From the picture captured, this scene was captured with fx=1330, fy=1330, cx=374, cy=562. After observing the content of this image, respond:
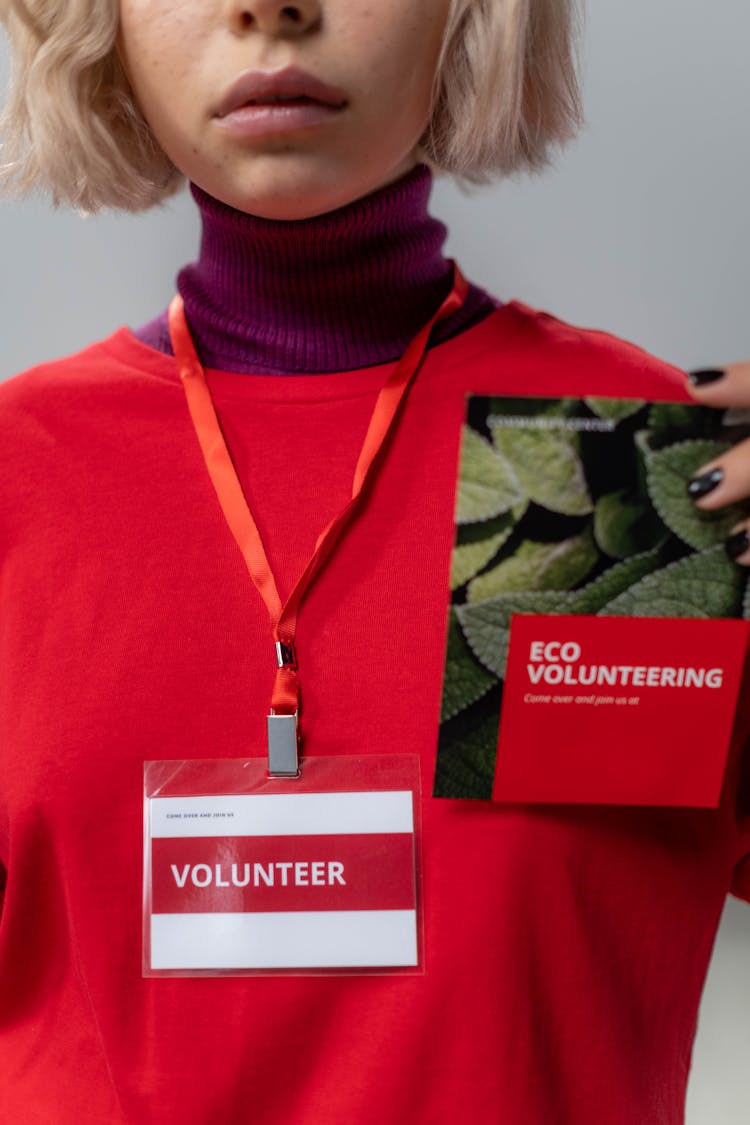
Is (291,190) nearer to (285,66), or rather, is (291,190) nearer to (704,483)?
(285,66)

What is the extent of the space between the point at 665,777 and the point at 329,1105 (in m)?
0.29

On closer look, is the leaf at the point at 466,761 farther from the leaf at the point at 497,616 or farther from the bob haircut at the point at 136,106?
the bob haircut at the point at 136,106

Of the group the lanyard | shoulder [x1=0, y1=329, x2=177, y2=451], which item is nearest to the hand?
the lanyard

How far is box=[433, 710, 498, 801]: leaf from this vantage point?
794 mm

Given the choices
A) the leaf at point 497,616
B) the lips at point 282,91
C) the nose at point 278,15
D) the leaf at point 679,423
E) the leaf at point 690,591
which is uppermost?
the nose at point 278,15

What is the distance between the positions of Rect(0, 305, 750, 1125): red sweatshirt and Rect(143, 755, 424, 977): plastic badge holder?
0.5 inches

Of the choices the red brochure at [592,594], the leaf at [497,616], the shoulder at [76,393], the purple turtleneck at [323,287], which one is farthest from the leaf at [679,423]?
the shoulder at [76,393]

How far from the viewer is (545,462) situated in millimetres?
771

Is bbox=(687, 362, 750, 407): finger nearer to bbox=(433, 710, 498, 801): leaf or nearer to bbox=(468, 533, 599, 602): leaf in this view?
bbox=(468, 533, 599, 602): leaf

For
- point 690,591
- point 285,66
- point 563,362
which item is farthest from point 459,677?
point 285,66

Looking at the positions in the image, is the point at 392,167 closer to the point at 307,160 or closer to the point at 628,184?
the point at 307,160

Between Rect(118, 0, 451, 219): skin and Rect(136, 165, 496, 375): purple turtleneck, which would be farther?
Rect(136, 165, 496, 375): purple turtleneck

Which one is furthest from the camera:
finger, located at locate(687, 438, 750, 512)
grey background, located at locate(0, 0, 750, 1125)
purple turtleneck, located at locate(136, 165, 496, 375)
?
grey background, located at locate(0, 0, 750, 1125)

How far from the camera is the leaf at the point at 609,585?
0.77m
